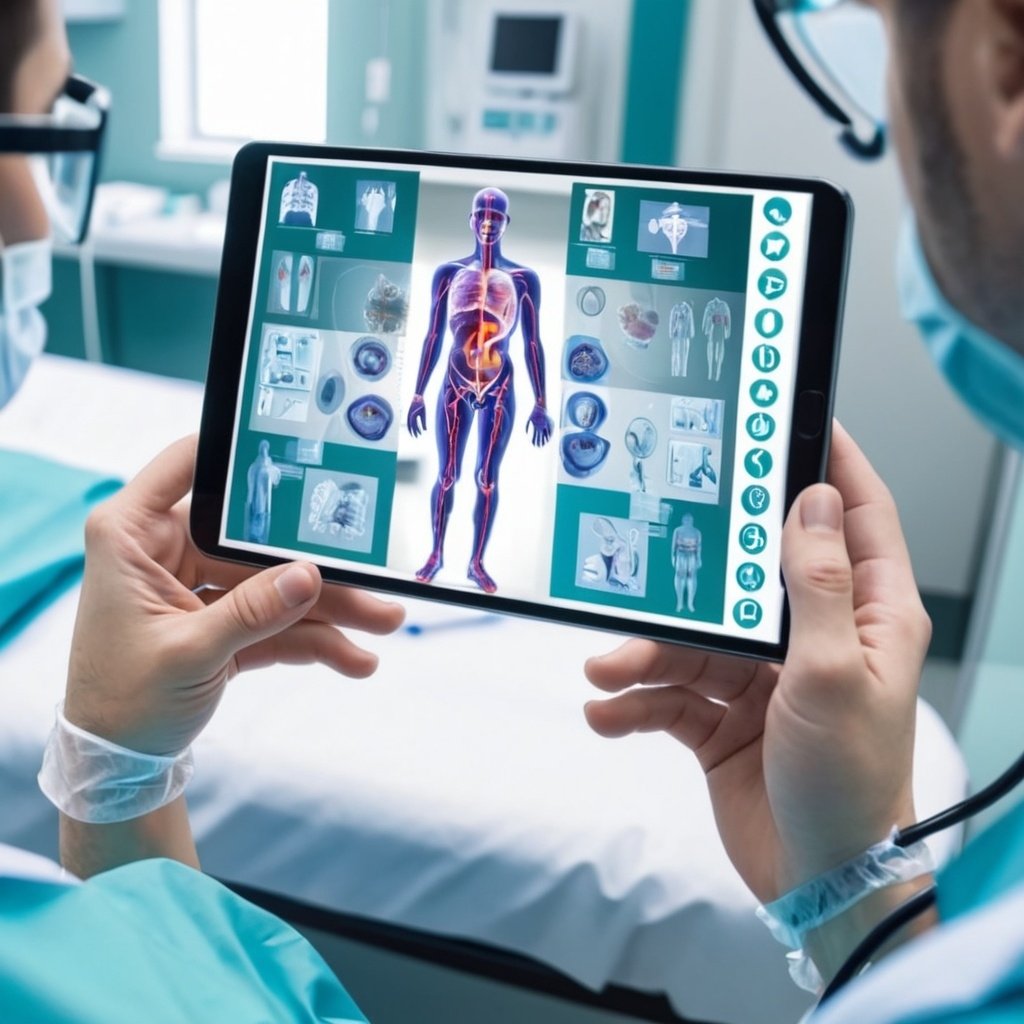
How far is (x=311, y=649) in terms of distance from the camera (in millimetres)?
765

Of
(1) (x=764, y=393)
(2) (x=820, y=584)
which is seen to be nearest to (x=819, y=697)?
(2) (x=820, y=584)

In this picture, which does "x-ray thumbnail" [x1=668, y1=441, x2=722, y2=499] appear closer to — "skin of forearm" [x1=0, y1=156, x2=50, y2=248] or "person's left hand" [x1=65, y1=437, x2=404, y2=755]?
"person's left hand" [x1=65, y1=437, x2=404, y2=755]

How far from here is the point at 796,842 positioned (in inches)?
24.1

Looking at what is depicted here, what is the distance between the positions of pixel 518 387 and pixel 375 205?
0.15 meters

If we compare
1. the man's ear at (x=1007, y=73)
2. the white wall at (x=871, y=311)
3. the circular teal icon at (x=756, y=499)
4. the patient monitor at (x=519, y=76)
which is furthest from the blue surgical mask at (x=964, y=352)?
the patient monitor at (x=519, y=76)

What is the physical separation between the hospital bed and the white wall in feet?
3.90

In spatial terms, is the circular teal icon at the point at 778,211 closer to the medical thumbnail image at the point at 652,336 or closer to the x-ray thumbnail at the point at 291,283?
the medical thumbnail image at the point at 652,336

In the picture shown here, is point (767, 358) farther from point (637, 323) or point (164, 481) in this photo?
point (164, 481)

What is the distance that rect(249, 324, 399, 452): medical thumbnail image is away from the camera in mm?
688

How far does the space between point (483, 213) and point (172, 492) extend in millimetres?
281

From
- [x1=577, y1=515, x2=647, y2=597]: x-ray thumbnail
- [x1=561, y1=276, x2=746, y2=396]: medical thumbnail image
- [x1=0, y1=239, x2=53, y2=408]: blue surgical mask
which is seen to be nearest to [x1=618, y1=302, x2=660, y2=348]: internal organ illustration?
[x1=561, y1=276, x2=746, y2=396]: medical thumbnail image

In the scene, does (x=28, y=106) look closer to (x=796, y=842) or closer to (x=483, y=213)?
(x=483, y=213)

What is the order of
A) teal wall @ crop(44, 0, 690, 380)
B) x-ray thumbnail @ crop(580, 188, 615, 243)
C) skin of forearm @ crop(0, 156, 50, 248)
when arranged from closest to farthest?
skin of forearm @ crop(0, 156, 50, 248), x-ray thumbnail @ crop(580, 188, 615, 243), teal wall @ crop(44, 0, 690, 380)

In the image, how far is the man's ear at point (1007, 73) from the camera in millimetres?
319
